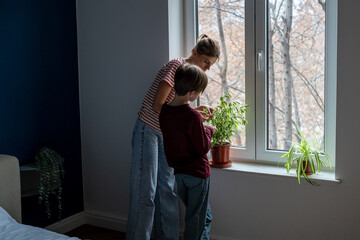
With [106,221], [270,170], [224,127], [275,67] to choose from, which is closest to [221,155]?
[224,127]

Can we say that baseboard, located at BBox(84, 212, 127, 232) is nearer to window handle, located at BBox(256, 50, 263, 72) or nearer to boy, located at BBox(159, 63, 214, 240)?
boy, located at BBox(159, 63, 214, 240)

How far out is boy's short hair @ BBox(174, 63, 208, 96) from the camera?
1938 millimetres

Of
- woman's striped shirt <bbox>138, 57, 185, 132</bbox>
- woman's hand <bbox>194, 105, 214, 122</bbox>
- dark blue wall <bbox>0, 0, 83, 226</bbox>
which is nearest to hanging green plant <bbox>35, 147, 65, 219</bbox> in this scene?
dark blue wall <bbox>0, 0, 83, 226</bbox>

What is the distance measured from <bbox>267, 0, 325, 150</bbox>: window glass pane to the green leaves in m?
0.21

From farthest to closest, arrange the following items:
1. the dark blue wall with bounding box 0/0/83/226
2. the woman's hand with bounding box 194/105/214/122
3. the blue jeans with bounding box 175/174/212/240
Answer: the dark blue wall with bounding box 0/0/83/226 < the woman's hand with bounding box 194/105/214/122 < the blue jeans with bounding box 175/174/212/240

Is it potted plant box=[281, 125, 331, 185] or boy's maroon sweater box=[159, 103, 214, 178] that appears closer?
boy's maroon sweater box=[159, 103, 214, 178]

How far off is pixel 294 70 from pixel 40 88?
1.78m

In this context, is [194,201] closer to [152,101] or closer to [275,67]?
[152,101]

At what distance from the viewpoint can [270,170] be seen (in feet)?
8.12

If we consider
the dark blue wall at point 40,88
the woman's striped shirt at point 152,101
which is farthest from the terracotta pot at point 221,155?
the dark blue wall at point 40,88

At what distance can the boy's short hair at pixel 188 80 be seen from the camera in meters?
1.94

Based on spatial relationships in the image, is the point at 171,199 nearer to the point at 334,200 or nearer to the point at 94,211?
the point at 94,211

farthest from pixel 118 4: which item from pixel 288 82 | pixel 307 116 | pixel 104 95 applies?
pixel 307 116

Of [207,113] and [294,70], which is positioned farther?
[294,70]
